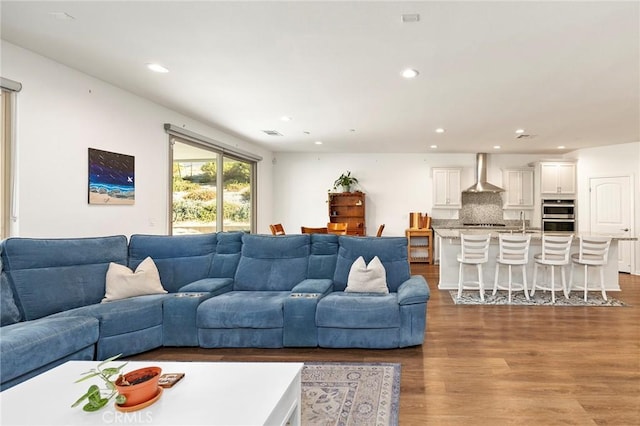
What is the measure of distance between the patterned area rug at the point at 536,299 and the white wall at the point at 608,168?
9.37 ft

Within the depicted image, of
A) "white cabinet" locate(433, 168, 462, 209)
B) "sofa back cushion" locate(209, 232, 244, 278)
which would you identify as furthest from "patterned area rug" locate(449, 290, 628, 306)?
"white cabinet" locate(433, 168, 462, 209)

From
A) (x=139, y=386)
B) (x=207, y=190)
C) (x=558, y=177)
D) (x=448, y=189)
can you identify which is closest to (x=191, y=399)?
(x=139, y=386)

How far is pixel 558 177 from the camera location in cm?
783

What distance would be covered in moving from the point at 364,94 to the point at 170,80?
2222 mm

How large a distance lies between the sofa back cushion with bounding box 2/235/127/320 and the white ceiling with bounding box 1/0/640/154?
5.82 feet

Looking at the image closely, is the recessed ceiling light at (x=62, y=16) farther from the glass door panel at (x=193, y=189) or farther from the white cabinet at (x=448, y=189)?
the white cabinet at (x=448, y=189)

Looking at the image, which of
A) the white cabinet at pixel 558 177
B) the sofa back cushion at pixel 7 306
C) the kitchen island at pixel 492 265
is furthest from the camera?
the white cabinet at pixel 558 177

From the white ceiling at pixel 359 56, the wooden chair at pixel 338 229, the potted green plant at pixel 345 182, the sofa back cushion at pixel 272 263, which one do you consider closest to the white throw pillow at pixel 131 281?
the sofa back cushion at pixel 272 263

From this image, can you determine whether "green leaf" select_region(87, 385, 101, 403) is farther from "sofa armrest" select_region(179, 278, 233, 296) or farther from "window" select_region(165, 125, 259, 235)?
"window" select_region(165, 125, 259, 235)

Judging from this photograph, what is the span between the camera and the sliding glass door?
17.0 ft

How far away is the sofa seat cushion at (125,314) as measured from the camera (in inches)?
111

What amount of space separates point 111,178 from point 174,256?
1188 millimetres

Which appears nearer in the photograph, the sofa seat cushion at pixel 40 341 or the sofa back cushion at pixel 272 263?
the sofa seat cushion at pixel 40 341

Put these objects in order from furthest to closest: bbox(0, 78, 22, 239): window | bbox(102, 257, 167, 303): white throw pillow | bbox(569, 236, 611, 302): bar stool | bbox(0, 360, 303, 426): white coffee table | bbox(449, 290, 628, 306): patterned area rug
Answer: bbox(569, 236, 611, 302): bar stool < bbox(449, 290, 628, 306): patterned area rug < bbox(102, 257, 167, 303): white throw pillow < bbox(0, 78, 22, 239): window < bbox(0, 360, 303, 426): white coffee table
